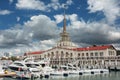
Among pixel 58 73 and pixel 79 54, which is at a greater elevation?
pixel 79 54

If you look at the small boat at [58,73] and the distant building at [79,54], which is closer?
the small boat at [58,73]

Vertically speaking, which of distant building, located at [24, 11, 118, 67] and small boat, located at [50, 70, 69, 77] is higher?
distant building, located at [24, 11, 118, 67]

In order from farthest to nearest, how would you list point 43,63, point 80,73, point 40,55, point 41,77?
point 40,55 < point 43,63 < point 80,73 < point 41,77

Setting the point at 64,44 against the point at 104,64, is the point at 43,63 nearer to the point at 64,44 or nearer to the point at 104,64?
the point at 104,64

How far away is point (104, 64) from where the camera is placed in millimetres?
119312

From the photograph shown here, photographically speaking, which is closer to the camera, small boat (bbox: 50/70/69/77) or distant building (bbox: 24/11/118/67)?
small boat (bbox: 50/70/69/77)

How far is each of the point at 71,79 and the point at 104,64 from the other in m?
57.9

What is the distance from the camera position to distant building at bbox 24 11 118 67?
122m

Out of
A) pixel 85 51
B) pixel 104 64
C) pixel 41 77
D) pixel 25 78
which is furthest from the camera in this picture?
pixel 85 51

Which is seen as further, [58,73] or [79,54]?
[79,54]

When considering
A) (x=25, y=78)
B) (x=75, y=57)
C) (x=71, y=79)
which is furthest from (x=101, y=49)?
(x=25, y=78)

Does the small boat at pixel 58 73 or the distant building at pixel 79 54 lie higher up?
the distant building at pixel 79 54

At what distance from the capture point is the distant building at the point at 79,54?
400 ft

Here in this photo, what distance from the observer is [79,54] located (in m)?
133
